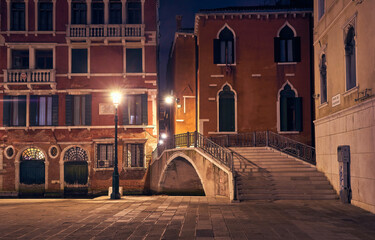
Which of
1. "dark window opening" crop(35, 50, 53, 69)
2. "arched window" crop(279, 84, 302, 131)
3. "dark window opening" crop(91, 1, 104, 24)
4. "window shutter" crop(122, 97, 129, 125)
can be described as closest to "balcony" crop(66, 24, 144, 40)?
"dark window opening" crop(91, 1, 104, 24)

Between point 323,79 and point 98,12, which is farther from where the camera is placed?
point 98,12

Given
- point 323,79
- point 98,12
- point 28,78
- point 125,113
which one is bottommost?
point 125,113

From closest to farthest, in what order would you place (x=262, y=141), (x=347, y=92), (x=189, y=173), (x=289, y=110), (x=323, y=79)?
(x=347, y=92), (x=323, y=79), (x=262, y=141), (x=289, y=110), (x=189, y=173)

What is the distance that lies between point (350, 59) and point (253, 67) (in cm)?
968

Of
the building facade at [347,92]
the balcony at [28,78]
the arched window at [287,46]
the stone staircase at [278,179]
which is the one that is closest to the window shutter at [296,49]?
the arched window at [287,46]

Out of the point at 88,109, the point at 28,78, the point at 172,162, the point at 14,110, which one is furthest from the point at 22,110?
the point at 172,162

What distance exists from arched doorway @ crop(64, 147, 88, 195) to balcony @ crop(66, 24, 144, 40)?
741 centimetres

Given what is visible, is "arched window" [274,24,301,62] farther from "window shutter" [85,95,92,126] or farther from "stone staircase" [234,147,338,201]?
"window shutter" [85,95,92,126]

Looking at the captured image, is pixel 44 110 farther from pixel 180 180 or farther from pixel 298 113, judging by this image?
pixel 298 113

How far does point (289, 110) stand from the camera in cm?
2345

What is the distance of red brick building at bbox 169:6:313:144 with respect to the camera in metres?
23.3

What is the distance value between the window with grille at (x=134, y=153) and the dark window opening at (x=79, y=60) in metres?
5.85

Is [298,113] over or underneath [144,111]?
underneath

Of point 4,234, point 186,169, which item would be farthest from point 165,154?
point 4,234
